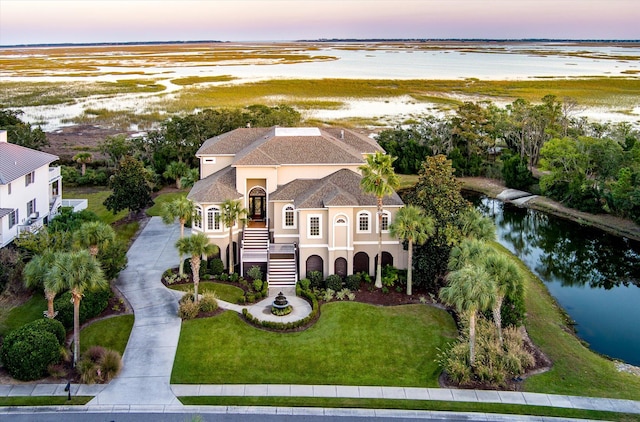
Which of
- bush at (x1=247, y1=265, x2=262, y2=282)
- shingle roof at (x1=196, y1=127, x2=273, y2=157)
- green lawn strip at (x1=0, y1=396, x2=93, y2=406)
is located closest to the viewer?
green lawn strip at (x1=0, y1=396, x2=93, y2=406)

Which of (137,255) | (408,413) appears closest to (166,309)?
(137,255)

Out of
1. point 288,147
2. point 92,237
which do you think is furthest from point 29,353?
point 288,147

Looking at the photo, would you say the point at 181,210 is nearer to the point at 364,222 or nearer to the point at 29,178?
the point at 364,222

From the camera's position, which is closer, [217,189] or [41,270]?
[41,270]

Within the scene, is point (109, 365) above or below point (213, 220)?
below

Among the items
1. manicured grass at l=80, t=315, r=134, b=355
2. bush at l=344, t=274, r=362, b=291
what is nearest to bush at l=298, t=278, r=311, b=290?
bush at l=344, t=274, r=362, b=291

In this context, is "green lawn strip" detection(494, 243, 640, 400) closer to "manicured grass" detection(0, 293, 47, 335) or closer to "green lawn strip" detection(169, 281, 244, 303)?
"green lawn strip" detection(169, 281, 244, 303)

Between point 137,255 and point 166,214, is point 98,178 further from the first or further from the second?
point 166,214
